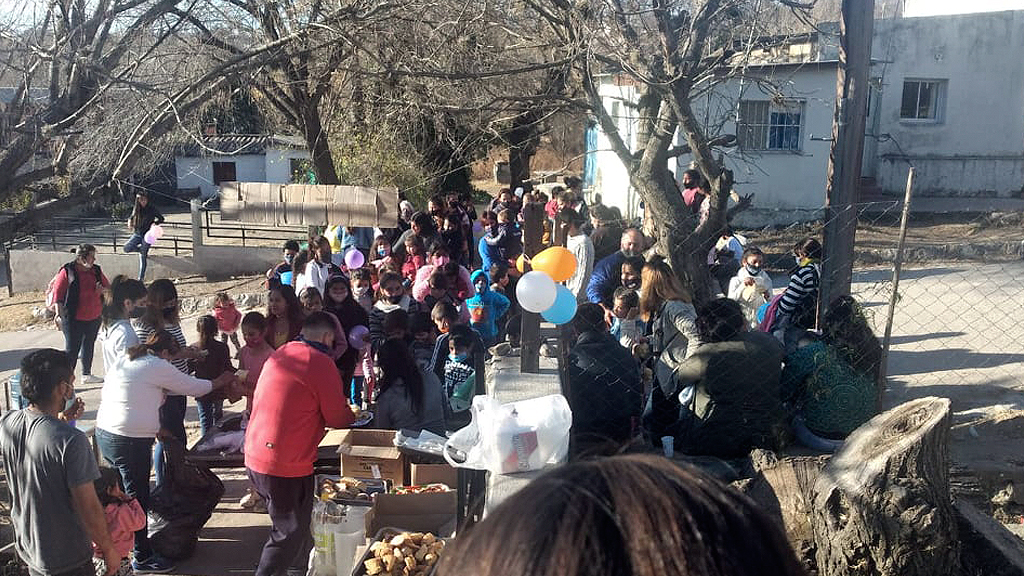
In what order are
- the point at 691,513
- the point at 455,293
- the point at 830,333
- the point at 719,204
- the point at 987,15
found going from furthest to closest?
1. the point at 987,15
2. the point at 455,293
3. the point at 719,204
4. the point at 830,333
5. the point at 691,513

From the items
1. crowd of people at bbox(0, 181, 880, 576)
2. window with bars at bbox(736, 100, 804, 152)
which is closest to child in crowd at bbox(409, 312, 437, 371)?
crowd of people at bbox(0, 181, 880, 576)

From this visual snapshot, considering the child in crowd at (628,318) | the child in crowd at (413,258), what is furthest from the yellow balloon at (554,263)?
the child in crowd at (413,258)

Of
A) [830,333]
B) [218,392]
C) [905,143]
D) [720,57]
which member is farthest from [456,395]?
[905,143]

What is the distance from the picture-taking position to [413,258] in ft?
30.9

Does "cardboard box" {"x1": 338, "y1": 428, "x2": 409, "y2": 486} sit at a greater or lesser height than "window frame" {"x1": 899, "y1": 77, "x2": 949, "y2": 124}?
lesser

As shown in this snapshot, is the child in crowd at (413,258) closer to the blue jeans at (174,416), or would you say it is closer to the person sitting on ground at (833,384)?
the blue jeans at (174,416)

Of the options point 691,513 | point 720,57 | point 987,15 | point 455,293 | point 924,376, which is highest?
point 987,15

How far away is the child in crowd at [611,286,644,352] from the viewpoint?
22.5ft

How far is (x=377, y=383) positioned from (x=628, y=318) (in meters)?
2.16

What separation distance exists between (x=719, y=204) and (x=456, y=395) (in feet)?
9.22

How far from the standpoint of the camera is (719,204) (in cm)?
732

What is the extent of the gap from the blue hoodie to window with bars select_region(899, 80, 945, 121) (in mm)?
16730

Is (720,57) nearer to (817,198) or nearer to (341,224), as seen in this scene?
(341,224)

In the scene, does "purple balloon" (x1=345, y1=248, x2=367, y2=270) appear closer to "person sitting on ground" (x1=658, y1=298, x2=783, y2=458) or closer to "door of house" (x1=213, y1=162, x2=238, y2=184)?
"person sitting on ground" (x1=658, y1=298, x2=783, y2=458)
